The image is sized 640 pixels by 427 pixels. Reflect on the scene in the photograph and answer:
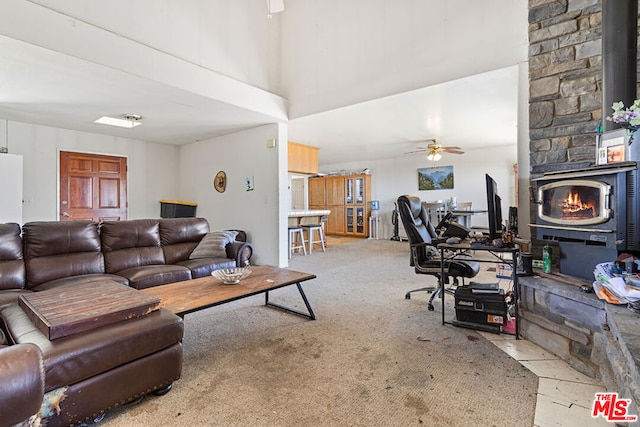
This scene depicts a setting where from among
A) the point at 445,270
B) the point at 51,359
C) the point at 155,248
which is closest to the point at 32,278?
the point at 155,248

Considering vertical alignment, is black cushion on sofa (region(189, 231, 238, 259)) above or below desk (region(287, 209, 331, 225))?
below

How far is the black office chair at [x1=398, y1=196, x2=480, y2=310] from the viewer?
2.82 metres

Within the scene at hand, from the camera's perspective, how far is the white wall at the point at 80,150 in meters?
4.88

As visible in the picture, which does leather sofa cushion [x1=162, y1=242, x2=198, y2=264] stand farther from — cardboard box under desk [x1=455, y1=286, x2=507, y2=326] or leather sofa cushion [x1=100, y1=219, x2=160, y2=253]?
cardboard box under desk [x1=455, y1=286, x2=507, y2=326]

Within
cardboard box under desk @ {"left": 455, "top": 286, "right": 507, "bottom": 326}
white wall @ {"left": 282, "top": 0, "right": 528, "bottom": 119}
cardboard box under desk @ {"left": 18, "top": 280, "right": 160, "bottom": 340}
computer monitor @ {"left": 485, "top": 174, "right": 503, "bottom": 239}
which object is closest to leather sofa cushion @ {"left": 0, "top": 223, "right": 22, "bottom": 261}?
cardboard box under desk @ {"left": 18, "top": 280, "right": 160, "bottom": 340}

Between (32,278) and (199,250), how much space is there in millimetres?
1456

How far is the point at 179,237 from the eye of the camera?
3.76m

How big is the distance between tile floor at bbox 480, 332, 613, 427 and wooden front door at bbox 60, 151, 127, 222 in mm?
6321

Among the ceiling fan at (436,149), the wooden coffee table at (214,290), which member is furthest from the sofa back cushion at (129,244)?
the ceiling fan at (436,149)

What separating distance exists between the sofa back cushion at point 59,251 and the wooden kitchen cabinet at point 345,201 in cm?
688

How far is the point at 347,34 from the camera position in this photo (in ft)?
13.6

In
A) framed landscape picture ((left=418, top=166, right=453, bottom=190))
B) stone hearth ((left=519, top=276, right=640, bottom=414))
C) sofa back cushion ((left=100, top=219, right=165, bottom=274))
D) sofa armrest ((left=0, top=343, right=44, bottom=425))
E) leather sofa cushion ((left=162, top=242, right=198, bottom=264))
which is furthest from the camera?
framed landscape picture ((left=418, top=166, right=453, bottom=190))

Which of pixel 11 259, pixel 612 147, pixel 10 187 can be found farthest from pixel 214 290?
pixel 10 187

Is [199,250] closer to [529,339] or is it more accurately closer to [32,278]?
[32,278]
